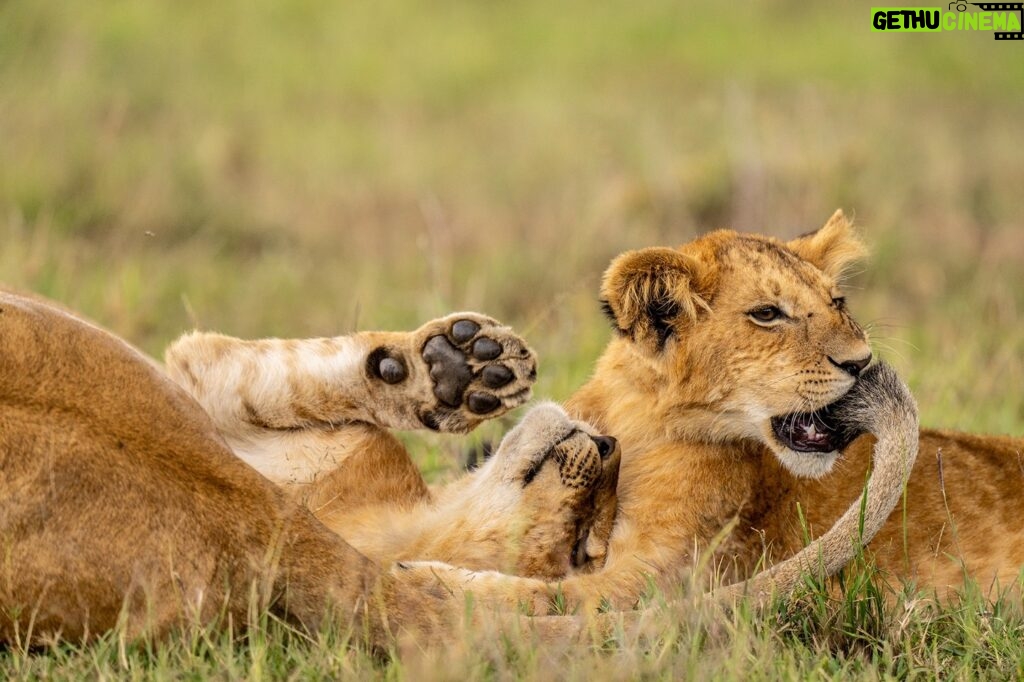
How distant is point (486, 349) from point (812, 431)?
2.69ft

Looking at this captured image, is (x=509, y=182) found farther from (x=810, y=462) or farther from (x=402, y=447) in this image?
(x=810, y=462)

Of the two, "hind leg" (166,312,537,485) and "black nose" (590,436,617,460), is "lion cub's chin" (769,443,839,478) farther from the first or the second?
"hind leg" (166,312,537,485)

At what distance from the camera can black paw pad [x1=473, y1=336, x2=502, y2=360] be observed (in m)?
3.57

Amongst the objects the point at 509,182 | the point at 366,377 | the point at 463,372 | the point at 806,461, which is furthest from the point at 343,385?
the point at 509,182

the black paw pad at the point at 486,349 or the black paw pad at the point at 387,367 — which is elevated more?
the black paw pad at the point at 486,349

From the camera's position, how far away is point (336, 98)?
1062 centimetres

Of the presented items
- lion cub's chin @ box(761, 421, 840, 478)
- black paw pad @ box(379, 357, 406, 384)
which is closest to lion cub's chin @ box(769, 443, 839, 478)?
lion cub's chin @ box(761, 421, 840, 478)

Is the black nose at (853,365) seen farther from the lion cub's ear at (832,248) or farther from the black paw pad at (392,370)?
the black paw pad at (392,370)

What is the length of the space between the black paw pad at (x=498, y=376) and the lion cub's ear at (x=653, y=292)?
12.4 inches

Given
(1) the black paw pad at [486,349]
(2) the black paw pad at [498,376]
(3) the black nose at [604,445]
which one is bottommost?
(3) the black nose at [604,445]

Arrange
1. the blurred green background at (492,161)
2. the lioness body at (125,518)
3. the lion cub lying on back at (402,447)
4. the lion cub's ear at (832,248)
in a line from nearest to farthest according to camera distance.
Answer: the lioness body at (125,518) < the lion cub lying on back at (402,447) < the lion cub's ear at (832,248) < the blurred green background at (492,161)

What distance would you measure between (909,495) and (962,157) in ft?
19.8

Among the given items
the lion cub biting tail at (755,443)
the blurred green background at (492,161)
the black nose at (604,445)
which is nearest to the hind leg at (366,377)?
the black nose at (604,445)

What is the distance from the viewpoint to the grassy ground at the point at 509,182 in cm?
296
